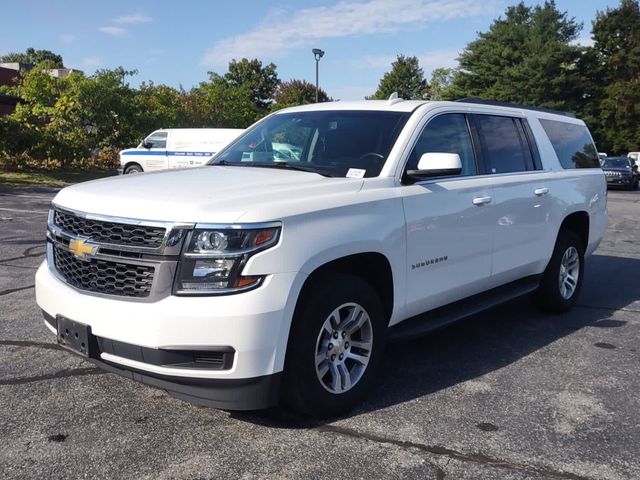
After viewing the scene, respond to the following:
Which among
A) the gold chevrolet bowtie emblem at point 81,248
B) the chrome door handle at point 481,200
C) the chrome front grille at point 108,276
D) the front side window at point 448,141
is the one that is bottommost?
the chrome front grille at point 108,276

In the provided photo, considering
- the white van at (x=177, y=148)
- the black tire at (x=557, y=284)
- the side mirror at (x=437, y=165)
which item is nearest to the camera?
the side mirror at (x=437, y=165)

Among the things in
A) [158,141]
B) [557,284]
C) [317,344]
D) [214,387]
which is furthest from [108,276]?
[158,141]

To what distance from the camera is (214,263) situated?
10.5 feet

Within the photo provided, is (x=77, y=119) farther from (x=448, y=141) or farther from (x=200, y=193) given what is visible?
(x=200, y=193)

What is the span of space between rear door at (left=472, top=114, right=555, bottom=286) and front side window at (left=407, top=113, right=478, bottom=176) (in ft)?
0.55

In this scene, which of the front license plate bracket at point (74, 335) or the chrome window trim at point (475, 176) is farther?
the chrome window trim at point (475, 176)

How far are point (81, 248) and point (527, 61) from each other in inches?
2010

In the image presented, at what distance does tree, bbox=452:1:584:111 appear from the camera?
49.8 meters

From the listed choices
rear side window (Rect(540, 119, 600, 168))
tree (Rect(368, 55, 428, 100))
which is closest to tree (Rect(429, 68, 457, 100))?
tree (Rect(368, 55, 428, 100))

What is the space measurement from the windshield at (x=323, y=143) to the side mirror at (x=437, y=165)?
257 mm

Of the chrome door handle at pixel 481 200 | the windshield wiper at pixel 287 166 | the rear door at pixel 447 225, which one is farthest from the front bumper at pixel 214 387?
the chrome door handle at pixel 481 200

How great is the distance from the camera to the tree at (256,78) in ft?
232

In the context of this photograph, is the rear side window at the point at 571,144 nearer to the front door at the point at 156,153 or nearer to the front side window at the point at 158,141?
the front door at the point at 156,153

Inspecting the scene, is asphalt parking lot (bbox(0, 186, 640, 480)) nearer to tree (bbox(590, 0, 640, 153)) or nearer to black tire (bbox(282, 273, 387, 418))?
black tire (bbox(282, 273, 387, 418))
